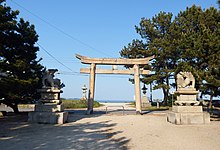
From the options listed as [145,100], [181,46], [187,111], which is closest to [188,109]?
[187,111]

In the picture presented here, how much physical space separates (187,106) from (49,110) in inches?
308

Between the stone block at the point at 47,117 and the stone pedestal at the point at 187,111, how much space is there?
632cm

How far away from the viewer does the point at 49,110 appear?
42.9 feet

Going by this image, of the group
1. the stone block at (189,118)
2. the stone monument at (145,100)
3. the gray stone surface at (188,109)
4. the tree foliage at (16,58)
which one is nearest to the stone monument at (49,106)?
the tree foliage at (16,58)

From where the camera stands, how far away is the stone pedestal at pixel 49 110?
12.7 m

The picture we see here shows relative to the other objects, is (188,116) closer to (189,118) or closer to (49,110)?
(189,118)

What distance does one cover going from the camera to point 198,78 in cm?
1402

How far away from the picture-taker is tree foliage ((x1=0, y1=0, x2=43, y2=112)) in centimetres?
1200

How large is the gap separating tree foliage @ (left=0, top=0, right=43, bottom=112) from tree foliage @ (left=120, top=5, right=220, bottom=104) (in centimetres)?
995

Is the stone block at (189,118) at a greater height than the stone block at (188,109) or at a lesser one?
lesser

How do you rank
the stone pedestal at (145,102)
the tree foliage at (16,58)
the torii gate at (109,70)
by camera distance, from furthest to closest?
the stone pedestal at (145,102) < the torii gate at (109,70) < the tree foliage at (16,58)

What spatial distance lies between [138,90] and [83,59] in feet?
18.7

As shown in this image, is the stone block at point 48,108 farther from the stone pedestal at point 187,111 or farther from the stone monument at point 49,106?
the stone pedestal at point 187,111

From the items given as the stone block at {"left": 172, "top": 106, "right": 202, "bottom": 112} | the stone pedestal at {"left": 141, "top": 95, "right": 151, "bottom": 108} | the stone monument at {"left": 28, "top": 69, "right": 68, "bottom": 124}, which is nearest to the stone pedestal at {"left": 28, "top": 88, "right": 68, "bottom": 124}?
the stone monument at {"left": 28, "top": 69, "right": 68, "bottom": 124}
